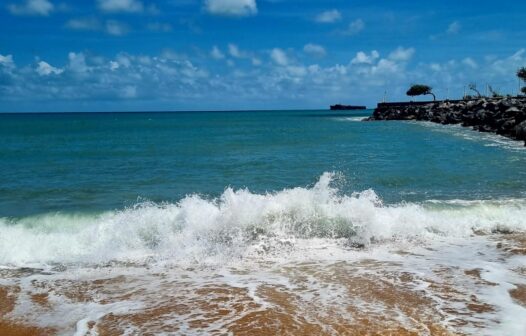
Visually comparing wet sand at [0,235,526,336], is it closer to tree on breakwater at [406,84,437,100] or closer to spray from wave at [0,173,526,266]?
spray from wave at [0,173,526,266]

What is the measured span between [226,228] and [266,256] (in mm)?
1853

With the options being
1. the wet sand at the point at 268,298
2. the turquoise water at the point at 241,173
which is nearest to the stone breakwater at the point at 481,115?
the turquoise water at the point at 241,173

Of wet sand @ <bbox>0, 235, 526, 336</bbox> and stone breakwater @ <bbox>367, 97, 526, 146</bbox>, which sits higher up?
stone breakwater @ <bbox>367, 97, 526, 146</bbox>

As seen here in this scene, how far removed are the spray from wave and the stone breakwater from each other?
26.2 meters

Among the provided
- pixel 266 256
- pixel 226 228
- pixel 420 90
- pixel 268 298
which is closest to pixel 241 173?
pixel 226 228

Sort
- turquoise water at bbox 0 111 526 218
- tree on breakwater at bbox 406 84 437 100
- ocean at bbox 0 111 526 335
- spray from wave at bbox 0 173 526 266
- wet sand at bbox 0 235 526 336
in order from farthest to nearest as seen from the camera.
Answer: tree on breakwater at bbox 406 84 437 100 < turquoise water at bbox 0 111 526 218 < spray from wave at bbox 0 173 526 266 < ocean at bbox 0 111 526 335 < wet sand at bbox 0 235 526 336

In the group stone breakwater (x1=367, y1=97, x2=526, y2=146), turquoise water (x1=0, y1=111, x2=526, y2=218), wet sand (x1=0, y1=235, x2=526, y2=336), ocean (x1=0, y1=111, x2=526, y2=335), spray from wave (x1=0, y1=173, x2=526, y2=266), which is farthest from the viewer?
stone breakwater (x1=367, y1=97, x2=526, y2=146)

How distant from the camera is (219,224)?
39.2 feet

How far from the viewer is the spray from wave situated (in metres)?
10.8

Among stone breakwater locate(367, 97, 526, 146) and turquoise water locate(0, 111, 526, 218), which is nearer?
turquoise water locate(0, 111, 526, 218)

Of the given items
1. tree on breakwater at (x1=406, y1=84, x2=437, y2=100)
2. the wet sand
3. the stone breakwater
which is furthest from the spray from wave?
tree on breakwater at (x1=406, y1=84, x2=437, y2=100)

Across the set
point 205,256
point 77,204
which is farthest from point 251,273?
point 77,204

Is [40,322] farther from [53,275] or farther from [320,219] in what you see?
[320,219]

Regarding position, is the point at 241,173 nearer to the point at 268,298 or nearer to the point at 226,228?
the point at 226,228
